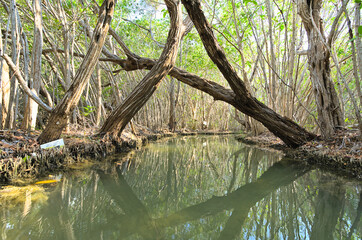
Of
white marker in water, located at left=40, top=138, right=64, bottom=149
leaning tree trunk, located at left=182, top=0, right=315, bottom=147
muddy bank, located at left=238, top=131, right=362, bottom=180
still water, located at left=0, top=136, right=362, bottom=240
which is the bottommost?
A: still water, located at left=0, top=136, right=362, bottom=240

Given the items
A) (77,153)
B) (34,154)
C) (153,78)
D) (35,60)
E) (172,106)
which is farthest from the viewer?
(172,106)

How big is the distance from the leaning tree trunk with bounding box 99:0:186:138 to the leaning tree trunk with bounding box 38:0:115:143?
1.23 m

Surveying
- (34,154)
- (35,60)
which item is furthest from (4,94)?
(34,154)

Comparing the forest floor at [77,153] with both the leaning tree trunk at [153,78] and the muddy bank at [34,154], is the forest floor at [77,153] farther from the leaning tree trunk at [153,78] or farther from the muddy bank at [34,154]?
the leaning tree trunk at [153,78]

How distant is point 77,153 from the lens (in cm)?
348

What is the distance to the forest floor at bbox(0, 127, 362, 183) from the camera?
2414 millimetres

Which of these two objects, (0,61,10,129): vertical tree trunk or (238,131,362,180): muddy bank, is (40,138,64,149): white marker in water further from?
(238,131,362,180): muddy bank

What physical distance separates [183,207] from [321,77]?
379cm

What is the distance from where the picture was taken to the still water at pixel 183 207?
148cm

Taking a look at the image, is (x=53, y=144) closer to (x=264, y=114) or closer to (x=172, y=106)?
(x=264, y=114)

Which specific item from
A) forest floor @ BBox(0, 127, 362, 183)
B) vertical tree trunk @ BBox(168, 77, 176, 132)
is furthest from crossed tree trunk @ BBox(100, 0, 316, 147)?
vertical tree trunk @ BBox(168, 77, 176, 132)

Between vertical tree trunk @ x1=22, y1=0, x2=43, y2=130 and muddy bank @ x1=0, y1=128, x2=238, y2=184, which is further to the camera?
vertical tree trunk @ x1=22, y1=0, x2=43, y2=130

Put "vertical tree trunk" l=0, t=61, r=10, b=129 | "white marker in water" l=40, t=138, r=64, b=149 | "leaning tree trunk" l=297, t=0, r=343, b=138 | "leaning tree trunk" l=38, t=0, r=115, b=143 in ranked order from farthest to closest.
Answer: "leaning tree trunk" l=297, t=0, r=343, b=138, "vertical tree trunk" l=0, t=61, r=10, b=129, "leaning tree trunk" l=38, t=0, r=115, b=143, "white marker in water" l=40, t=138, r=64, b=149

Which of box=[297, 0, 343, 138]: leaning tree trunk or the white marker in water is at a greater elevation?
box=[297, 0, 343, 138]: leaning tree trunk
